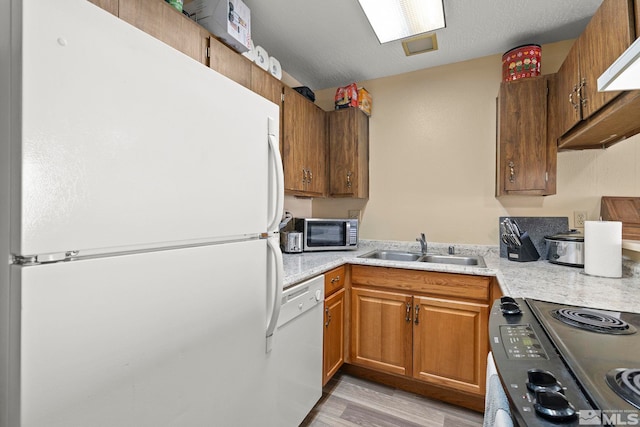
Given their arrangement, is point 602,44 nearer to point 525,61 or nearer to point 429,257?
point 525,61

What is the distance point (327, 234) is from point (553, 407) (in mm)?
2039

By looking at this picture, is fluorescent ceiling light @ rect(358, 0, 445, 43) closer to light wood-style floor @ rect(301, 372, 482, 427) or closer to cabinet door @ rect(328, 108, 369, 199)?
cabinet door @ rect(328, 108, 369, 199)

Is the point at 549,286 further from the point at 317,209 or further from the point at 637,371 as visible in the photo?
the point at 317,209

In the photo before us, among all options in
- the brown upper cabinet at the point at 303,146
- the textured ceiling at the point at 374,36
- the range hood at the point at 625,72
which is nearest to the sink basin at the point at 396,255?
the brown upper cabinet at the point at 303,146

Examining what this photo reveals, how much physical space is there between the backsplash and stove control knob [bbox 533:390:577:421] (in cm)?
198

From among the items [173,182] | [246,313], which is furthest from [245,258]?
[173,182]

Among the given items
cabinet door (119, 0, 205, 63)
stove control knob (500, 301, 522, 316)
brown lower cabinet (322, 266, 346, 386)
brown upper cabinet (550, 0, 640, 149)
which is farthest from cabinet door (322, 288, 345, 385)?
brown upper cabinet (550, 0, 640, 149)

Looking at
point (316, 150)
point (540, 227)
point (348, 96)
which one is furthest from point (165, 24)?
point (540, 227)

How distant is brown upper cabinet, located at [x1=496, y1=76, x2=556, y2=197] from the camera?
204cm

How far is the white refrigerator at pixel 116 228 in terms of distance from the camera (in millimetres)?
586

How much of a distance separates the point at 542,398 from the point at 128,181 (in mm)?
969

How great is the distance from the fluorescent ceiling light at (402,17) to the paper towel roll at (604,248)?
1.46 meters

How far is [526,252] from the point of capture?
2.06 m

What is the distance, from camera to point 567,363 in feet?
2.31
